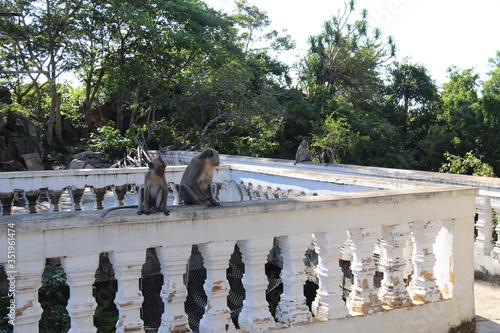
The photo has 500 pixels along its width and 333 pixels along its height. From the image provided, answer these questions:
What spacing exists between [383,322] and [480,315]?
1.30 metres

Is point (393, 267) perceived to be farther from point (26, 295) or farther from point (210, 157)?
point (26, 295)

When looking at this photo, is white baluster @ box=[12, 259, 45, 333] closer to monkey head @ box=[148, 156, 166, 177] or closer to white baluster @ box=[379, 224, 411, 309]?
monkey head @ box=[148, 156, 166, 177]

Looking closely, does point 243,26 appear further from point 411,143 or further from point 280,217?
point 280,217

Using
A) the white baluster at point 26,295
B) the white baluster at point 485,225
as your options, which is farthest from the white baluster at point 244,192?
the white baluster at point 26,295

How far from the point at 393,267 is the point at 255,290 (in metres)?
1.11

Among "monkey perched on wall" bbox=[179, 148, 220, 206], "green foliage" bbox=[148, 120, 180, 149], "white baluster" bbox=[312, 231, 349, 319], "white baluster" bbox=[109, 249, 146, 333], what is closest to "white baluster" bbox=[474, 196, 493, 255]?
"white baluster" bbox=[312, 231, 349, 319]

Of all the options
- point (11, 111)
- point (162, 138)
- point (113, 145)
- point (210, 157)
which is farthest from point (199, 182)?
point (162, 138)

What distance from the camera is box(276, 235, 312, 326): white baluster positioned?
2932mm

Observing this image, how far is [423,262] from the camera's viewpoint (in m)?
3.48

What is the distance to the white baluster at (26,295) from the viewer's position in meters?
2.39

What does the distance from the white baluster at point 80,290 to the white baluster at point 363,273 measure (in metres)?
1.72

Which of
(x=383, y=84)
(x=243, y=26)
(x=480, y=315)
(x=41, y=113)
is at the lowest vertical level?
(x=480, y=315)

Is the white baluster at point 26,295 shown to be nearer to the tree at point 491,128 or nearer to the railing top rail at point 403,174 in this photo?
the railing top rail at point 403,174

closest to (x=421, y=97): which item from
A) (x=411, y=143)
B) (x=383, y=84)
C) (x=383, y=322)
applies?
(x=383, y=84)
